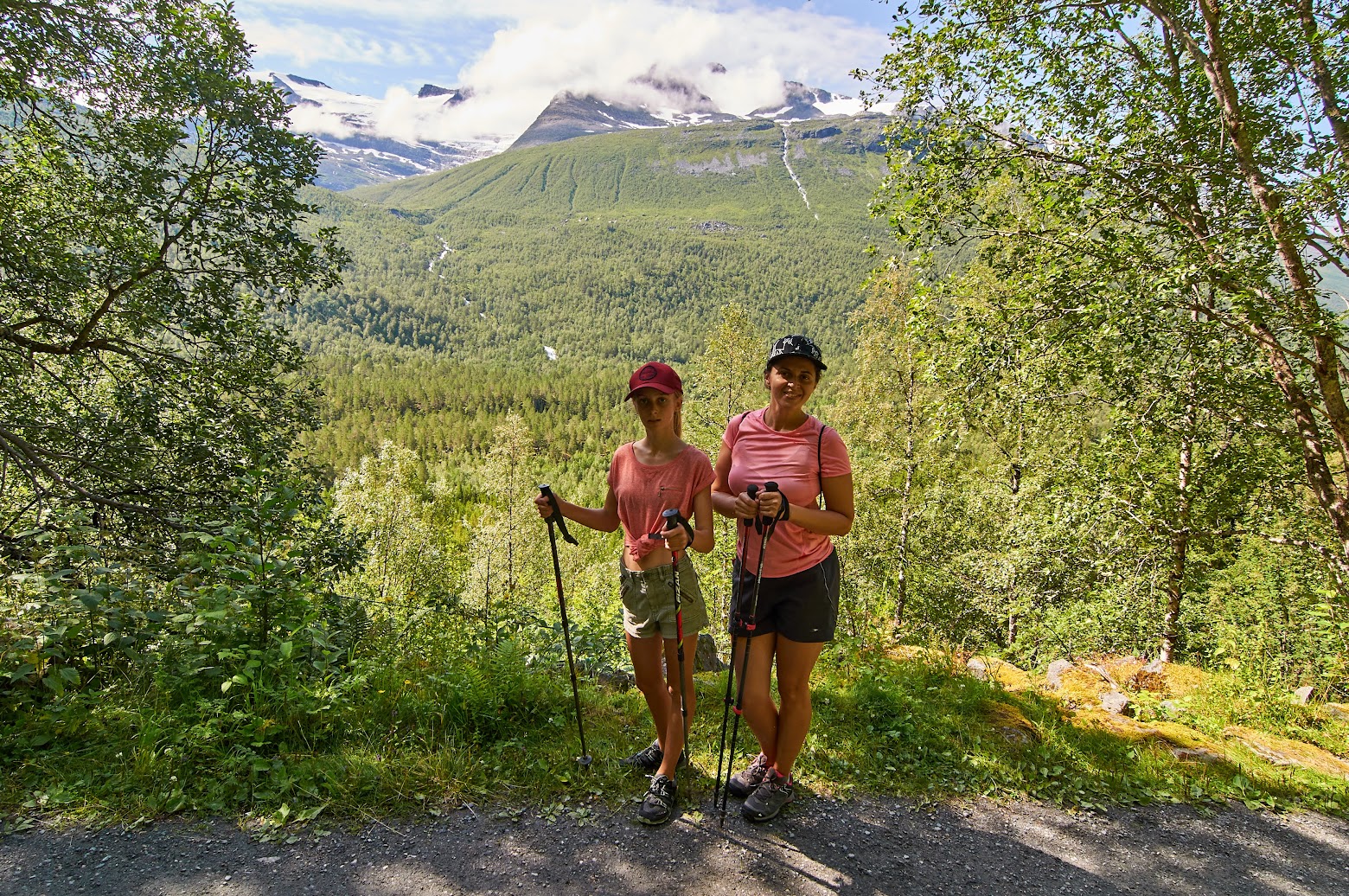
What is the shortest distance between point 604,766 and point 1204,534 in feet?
26.1

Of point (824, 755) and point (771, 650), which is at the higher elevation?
point (771, 650)

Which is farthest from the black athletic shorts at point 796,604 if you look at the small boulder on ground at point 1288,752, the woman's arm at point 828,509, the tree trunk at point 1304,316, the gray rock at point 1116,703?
the tree trunk at point 1304,316

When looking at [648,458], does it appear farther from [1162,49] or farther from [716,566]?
[716,566]

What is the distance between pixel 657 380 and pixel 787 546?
1202 mm

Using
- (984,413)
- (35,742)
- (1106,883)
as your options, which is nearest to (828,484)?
(1106,883)

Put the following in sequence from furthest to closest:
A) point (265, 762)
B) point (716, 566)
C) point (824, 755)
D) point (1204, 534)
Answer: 1. point (716, 566)
2. point (1204, 534)
3. point (824, 755)
4. point (265, 762)

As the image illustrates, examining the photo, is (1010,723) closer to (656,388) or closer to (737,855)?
(737,855)

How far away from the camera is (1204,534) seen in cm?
777

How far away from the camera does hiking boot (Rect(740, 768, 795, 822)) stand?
3646mm

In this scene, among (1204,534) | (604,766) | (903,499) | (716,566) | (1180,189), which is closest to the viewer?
(604,766)

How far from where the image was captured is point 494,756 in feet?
13.4

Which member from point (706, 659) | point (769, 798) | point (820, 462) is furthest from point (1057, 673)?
point (820, 462)

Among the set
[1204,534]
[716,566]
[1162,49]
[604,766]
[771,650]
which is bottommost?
[716,566]

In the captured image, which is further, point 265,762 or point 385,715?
point 385,715
